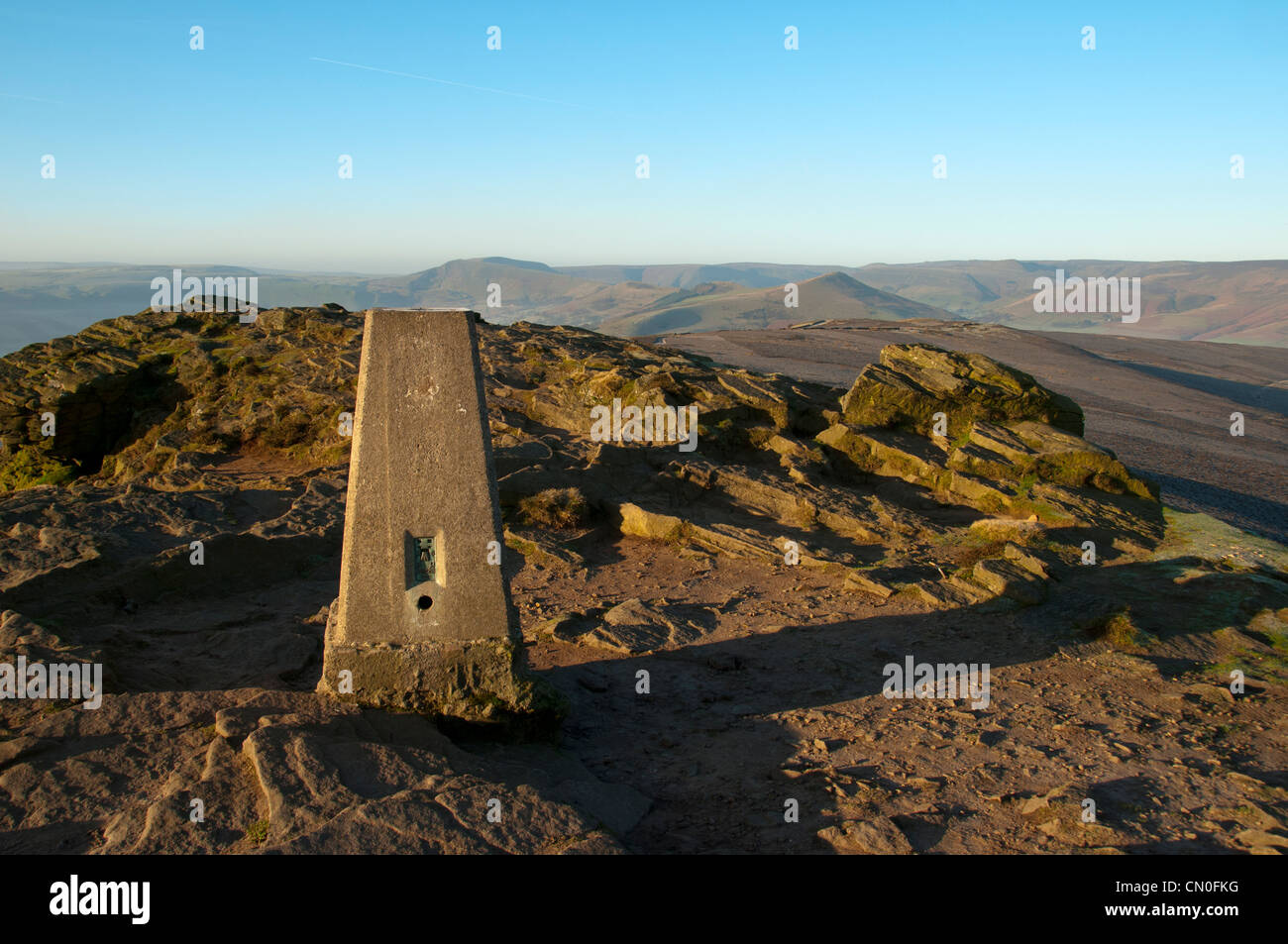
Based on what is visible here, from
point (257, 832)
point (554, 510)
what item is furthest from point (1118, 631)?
point (257, 832)

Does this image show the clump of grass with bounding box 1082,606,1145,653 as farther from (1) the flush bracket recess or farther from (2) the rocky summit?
(1) the flush bracket recess

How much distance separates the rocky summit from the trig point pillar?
389 mm

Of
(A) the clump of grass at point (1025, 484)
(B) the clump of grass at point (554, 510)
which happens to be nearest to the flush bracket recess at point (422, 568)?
(B) the clump of grass at point (554, 510)

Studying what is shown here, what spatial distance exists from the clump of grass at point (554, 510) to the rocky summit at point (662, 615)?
0.21 feet

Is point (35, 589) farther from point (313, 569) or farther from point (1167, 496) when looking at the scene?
point (1167, 496)

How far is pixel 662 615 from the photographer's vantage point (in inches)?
416

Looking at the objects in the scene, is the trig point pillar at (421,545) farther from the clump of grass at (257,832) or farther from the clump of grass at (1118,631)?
the clump of grass at (1118,631)

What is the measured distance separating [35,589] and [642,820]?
7.63m

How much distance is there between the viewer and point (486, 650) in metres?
7.00

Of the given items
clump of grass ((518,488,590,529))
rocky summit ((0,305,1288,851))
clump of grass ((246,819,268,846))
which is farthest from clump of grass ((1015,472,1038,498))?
clump of grass ((246,819,268,846))

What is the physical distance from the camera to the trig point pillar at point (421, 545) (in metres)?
6.85

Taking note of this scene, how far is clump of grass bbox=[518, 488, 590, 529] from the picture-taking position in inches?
538

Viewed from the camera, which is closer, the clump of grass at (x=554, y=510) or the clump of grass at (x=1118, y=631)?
the clump of grass at (x=1118, y=631)

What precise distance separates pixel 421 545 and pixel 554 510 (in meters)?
6.77
